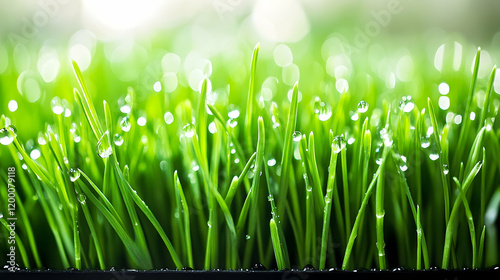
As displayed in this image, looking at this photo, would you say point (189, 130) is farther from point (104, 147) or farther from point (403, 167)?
point (403, 167)

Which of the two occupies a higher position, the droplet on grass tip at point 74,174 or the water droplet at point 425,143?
the water droplet at point 425,143

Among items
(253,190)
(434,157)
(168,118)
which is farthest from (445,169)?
(168,118)

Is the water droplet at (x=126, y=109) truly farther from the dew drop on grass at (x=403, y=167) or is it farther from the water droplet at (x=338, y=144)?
the dew drop on grass at (x=403, y=167)

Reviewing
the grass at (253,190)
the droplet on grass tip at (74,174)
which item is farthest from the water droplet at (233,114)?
the droplet on grass tip at (74,174)

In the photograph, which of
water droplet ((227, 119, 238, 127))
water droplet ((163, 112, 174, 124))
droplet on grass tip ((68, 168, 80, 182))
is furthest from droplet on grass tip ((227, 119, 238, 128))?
droplet on grass tip ((68, 168, 80, 182))

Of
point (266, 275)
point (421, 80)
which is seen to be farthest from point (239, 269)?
point (421, 80)

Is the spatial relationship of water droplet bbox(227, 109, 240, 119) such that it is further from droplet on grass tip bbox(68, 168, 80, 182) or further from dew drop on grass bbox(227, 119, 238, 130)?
droplet on grass tip bbox(68, 168, 80, 182)
